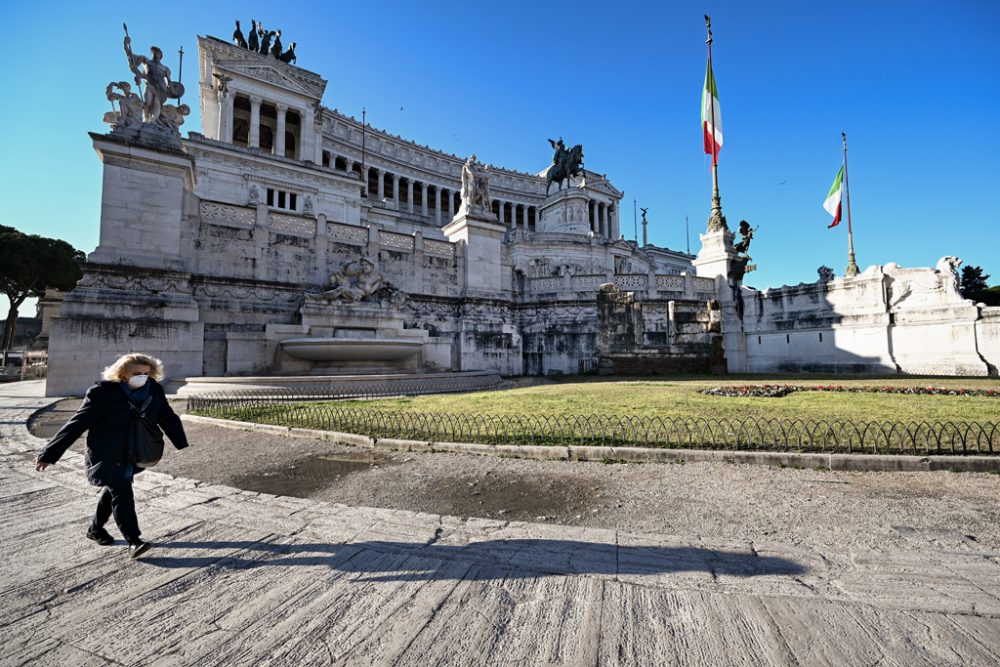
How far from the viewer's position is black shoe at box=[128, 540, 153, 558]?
3.62m

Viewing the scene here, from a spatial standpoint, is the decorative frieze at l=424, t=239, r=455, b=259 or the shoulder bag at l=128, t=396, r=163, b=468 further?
the decorative frieze at l=424, t=239, r=455, b=259

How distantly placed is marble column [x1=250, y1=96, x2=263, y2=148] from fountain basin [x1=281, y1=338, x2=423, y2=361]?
35.7 m

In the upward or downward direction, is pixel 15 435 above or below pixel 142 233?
below

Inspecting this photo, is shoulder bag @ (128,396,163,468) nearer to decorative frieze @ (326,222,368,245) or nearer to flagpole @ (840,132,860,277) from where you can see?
decorative frieze @ (326,222,368,245)

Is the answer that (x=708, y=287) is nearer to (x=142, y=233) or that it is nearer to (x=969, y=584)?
(x=969, y=584)

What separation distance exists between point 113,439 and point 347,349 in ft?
38.7

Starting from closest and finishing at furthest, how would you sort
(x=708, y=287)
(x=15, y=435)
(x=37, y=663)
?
1. (x=37, y=663)
2. (x=15, y=435)
3. (x=708, y=287)

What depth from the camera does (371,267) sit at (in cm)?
1942

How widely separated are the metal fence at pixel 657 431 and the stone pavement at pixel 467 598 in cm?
297

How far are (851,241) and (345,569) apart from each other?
124 ft

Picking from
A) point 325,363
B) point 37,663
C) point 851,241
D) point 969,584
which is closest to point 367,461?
point 37,663

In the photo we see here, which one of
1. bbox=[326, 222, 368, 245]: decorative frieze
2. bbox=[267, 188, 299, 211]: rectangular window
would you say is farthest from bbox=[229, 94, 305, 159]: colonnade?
bbox=[326, 222, 368, 245]: decorative frieze

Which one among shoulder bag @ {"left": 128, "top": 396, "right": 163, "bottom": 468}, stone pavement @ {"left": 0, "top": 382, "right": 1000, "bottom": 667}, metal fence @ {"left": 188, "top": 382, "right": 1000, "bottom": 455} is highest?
shoulder bag @ {"left": 128, "top": 396, "right": 163, "bottom": 468}

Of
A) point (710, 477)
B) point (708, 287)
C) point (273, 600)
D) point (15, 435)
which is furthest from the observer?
point (708, 287)
